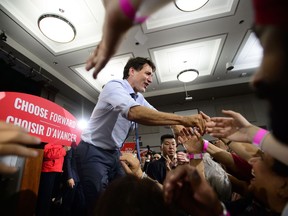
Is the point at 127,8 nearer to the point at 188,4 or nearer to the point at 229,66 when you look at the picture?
the point at 188,4

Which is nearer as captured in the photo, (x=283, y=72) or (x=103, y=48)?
(x=283, y=72)

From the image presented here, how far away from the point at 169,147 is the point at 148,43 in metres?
2.45

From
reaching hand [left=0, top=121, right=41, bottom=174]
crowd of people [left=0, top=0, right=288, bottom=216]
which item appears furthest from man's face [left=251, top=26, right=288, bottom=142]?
reaching hand [left=0, top=121, right=41, bottom=174]

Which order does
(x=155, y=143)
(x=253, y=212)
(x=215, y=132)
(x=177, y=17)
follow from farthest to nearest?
(x=155, y=143)
(x=177, y=17)
(x=215, y=132)
(x=253, y=212)

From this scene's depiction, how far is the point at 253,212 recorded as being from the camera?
44.9 inches

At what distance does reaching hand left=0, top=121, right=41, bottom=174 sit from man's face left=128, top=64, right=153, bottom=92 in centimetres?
131

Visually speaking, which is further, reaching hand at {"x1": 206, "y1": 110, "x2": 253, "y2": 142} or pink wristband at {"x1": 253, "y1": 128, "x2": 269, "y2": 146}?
reaching hand at {"x1": 206, "y1": 110, "x2": 253, "y2": 142}

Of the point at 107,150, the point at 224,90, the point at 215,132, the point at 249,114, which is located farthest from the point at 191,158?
the point at 249,114

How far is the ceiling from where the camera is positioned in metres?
3.67

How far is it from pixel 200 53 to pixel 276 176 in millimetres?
4611

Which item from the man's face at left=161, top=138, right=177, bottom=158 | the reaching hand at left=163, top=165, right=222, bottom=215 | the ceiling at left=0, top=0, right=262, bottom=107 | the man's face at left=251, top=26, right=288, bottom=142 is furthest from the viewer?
the ceiling at left=0, top=0, right=262, bottom=107

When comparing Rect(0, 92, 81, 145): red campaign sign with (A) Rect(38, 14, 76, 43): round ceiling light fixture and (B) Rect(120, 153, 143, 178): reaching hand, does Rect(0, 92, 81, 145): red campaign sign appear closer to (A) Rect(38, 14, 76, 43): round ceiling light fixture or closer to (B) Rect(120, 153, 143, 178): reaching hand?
(B) Rect(120, 153, 143, 178): reaching hand

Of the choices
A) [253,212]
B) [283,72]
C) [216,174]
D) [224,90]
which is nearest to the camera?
[283,72]

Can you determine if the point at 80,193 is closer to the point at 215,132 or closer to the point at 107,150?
the point at 107,150
